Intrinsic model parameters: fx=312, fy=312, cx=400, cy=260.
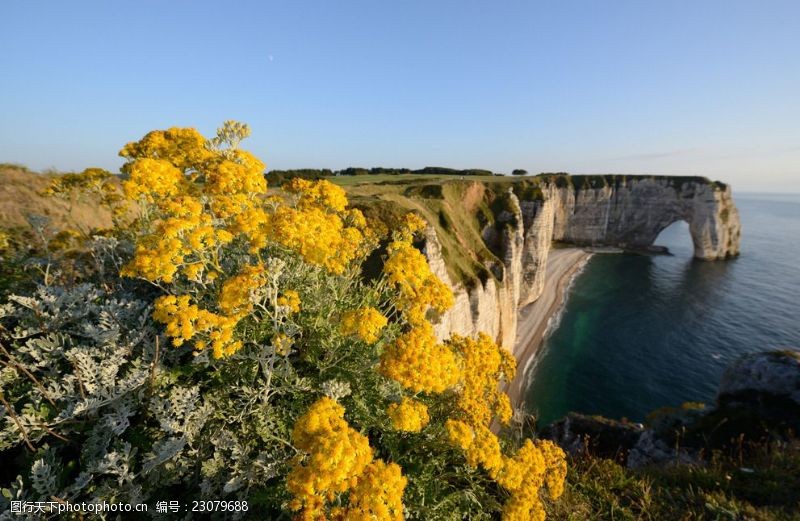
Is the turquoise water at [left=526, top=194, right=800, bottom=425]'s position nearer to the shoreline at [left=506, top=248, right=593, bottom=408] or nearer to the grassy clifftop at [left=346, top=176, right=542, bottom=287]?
the shoreline at [left=506, top=248, right=593, bottom=408]

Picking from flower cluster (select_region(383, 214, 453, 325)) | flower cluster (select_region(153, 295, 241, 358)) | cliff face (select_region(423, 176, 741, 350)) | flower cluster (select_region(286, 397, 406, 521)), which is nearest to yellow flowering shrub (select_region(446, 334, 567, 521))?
flower cluster (select_region(383, 214, 453, 325))

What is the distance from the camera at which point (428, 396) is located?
689 centimetres

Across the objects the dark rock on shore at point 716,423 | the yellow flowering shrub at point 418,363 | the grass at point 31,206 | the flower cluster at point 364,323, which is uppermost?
the grass at point 31,206

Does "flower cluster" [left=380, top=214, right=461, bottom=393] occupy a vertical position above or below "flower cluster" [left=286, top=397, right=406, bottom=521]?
above

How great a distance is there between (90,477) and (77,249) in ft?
21.8

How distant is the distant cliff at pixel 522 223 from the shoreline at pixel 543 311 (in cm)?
189

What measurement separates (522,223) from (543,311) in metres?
14.4

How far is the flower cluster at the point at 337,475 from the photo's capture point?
3.47 meters

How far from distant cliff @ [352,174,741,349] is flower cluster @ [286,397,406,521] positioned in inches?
698

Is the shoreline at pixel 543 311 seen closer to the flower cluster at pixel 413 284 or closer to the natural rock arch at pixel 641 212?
the natural rock arch at pixel 641 212

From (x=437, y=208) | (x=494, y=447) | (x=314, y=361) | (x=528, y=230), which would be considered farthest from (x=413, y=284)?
(x=528, y=230)

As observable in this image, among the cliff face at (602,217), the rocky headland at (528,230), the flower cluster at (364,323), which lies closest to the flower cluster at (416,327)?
the flower cluster at (364,323)

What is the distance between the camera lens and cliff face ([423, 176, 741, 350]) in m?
48.9

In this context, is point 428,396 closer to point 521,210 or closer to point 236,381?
point 236,381
